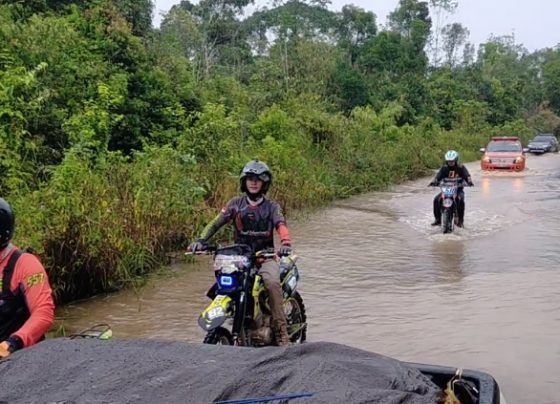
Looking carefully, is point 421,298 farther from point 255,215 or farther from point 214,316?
point 214,316

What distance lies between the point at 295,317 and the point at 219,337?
146 centimetres

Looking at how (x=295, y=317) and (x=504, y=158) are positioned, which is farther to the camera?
(x=504, y=158)

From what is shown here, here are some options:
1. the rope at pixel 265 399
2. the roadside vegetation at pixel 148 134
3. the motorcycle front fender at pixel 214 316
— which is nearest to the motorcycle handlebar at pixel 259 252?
the motorcycle front fender at pixel 214 316

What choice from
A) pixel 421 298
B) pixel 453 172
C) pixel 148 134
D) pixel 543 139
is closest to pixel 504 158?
pixel 453 172

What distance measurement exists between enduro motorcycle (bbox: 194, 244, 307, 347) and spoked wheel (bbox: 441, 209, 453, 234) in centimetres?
818

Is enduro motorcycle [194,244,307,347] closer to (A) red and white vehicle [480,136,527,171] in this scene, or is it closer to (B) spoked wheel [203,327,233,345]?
(B) spoked wheel [203,327,233,345]

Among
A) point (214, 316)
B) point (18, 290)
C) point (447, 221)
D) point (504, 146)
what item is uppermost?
point (504, 146)

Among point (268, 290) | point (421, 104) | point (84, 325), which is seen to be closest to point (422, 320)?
point (268, 290)

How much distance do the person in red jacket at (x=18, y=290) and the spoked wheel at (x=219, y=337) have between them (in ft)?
5.45

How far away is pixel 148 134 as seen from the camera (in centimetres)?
1598

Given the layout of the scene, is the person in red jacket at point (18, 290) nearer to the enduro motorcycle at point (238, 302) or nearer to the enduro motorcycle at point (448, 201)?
the enduro motorcycle at point (238, 302)

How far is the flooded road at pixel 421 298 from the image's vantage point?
6.75 metres

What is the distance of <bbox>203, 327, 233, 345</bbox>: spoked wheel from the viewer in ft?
17.3

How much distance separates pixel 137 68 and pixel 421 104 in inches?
1143
